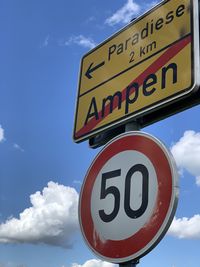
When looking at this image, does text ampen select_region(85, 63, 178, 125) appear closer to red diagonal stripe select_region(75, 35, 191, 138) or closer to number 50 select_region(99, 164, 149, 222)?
red diagonal stripe select_region(75, 35, 191, 138)

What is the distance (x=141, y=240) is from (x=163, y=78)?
2.40 feet

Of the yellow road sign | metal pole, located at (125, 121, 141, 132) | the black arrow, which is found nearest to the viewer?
the yellow road sign

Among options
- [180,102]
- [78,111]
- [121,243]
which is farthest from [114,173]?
A: [78,111]

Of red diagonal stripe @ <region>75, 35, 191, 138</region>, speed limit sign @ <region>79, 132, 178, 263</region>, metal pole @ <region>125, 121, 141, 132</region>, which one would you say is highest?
red diagonal stripe @ <region>75, 35, 191, 138</region>

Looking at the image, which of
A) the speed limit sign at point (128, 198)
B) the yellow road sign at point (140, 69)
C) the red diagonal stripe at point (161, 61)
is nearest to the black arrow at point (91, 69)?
the yellow road sign at point (140, 69)

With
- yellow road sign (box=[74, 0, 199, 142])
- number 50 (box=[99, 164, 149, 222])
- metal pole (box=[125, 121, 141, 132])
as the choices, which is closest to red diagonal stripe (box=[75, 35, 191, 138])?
yellow road sign (box=[74, 0, 199, 142])

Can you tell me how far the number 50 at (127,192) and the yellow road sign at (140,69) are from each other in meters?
0.31

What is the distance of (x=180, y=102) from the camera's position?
184 cm

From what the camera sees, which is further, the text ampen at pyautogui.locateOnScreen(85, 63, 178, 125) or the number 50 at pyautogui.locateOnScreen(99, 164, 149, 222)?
the text ampen at pyautogui.locateOnScreen(85, 63, 178, 125)

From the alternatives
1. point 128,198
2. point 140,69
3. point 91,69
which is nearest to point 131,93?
point 140,69

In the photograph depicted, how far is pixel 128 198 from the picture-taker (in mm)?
1588

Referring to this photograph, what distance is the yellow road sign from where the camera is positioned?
1.80 m

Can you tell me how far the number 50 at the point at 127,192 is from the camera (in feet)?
5.03

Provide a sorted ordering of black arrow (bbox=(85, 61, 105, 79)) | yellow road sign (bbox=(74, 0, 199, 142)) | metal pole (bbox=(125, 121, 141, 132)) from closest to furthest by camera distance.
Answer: yellow road sign (bbox=(74, 0, 199, 142))
metal pole (bbox=(125, 121, 141, 132))
black arrow (bbox=(85, 61, 105, 79))
